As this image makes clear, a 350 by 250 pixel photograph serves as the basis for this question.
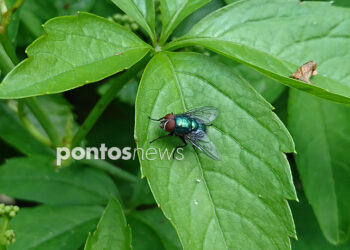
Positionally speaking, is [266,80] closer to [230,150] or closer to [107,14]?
[230,150]

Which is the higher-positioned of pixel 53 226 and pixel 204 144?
pixel 204 144

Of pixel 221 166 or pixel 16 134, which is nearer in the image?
pixel 221 166

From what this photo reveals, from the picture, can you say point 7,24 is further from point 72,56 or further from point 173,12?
point 173,12

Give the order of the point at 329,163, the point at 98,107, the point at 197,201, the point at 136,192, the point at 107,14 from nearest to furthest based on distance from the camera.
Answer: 1. the point at 197,201
2. the point at 98,107
3. the point at 329,163
4. the point at 136,192
5. the point at 107,14

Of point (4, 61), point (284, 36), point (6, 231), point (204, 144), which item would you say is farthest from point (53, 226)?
point (284, 36)

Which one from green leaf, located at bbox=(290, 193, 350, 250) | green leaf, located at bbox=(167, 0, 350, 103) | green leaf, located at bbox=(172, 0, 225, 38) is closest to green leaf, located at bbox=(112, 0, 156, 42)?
green leaf, located at bbox=(167, 0, 350, 103)

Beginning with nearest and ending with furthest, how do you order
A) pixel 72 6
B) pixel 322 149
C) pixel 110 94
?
pixel 110 94 → pixel 322 149 → pixel 72 6

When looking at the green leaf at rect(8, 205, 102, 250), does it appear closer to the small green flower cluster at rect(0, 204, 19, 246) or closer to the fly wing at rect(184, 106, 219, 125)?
the small green flower cluster at rect(0, 204, 19, 246)

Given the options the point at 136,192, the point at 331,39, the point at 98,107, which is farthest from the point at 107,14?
the point at 331,39
